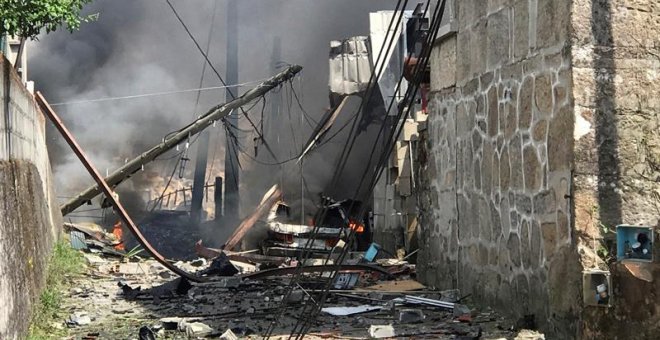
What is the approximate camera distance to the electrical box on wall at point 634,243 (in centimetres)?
539

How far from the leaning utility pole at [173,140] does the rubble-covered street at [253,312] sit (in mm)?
9818

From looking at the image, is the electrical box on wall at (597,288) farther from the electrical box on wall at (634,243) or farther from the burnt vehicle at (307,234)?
the burnt vehicle at (307,234)

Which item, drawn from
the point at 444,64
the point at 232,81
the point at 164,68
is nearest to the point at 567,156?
the point at 444,64

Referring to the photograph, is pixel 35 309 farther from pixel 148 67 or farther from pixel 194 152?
pixel 194 152

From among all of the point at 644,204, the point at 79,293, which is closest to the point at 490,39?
the point at 644,204

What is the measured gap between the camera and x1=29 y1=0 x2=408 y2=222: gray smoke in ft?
102

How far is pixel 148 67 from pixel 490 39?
29.4 m

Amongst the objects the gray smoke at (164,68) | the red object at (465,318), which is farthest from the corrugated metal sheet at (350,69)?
the red object at (465,318)

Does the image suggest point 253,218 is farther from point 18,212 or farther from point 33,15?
point 18,212

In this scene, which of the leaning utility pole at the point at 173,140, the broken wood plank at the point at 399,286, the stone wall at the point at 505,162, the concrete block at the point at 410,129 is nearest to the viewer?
the stone wall at the point at 505,162

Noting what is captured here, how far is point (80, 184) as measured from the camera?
33625mm

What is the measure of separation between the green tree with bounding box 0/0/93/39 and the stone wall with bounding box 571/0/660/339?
604 centimetres

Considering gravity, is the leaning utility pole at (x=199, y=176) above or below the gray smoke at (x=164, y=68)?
below

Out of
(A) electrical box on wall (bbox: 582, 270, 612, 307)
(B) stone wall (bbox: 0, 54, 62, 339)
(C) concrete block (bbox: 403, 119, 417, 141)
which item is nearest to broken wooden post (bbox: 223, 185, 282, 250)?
(C) concrete block (bbox: 403, 119, 417, 141)
